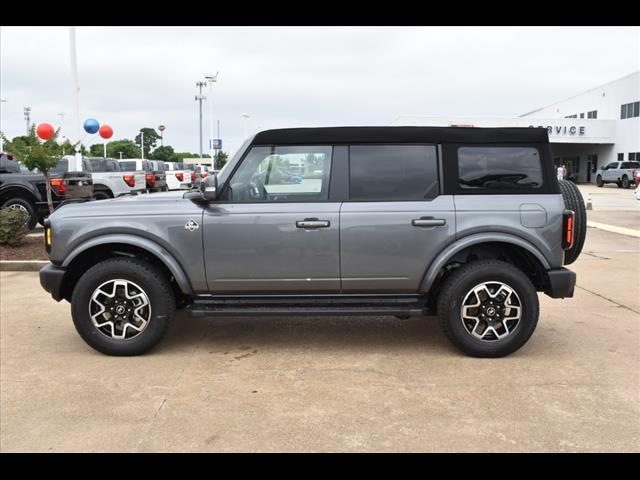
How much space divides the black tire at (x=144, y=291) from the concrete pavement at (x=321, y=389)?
13 cm

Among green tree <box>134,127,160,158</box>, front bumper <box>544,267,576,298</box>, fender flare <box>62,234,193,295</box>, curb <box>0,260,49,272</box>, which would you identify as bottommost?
curb <box>0,260,49,272</box>

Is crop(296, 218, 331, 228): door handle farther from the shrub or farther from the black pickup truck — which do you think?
the black pickup truck

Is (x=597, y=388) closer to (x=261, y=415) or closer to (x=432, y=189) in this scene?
(x=432, y=189)

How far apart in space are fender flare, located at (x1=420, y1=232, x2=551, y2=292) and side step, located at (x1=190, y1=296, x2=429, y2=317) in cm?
28

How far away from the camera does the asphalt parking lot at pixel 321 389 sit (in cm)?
317

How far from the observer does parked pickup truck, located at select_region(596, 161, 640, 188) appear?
35816mm

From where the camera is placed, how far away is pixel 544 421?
3.35 m

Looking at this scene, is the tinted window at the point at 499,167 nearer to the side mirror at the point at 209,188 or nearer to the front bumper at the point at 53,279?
the side mirror at the point at 209,188

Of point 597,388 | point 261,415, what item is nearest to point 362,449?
point 261,415

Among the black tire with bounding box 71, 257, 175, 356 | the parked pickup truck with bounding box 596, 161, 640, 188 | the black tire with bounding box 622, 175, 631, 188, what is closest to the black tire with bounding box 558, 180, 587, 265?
the black tire with bounding box 71, 257, 175, 356

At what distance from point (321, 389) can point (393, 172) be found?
183 centimetres

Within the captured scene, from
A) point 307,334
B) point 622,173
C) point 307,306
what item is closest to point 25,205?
point 307,334

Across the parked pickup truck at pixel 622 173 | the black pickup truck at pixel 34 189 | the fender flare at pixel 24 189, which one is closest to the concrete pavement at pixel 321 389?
the black pickup truck at pixel 34 189

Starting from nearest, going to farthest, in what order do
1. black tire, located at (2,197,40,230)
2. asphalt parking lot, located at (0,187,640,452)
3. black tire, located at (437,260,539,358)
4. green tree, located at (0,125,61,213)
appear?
asphalt parking lot, located at (0,187,640,452) < black tire, located at (437,260,539,358) < green tree, located at (0,125,61,213) < black tire, located at (2,197,40,230)
